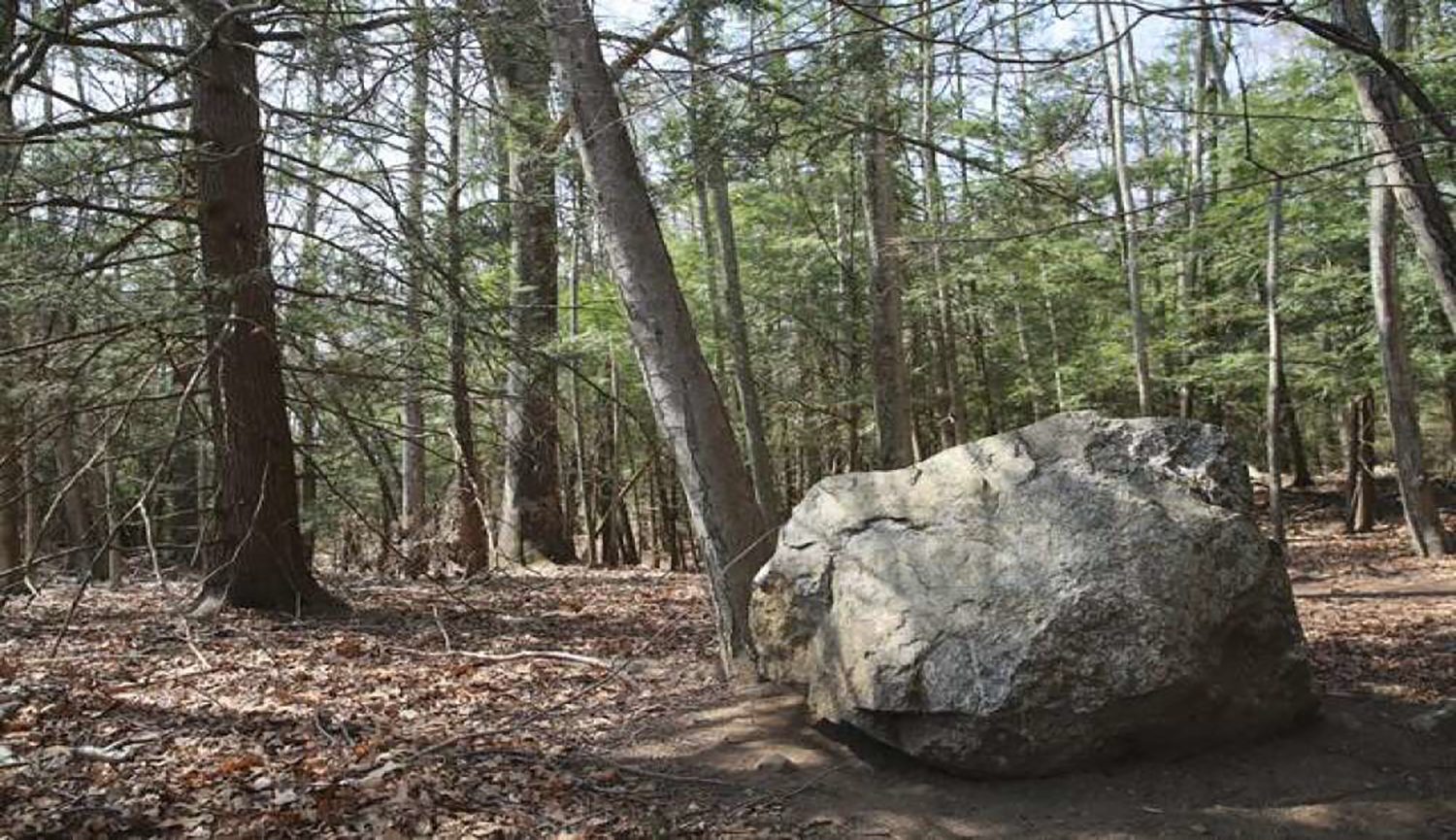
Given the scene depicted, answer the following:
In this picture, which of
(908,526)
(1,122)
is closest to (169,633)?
(1,122)

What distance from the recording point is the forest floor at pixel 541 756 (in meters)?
3.90

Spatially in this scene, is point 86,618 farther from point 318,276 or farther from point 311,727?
point 311,727

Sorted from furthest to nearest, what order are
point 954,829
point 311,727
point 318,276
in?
point 318,276
point 311,727
point 954,829

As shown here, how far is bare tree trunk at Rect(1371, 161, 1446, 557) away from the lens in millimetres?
11297

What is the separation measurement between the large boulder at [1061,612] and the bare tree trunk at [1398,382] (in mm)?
8040

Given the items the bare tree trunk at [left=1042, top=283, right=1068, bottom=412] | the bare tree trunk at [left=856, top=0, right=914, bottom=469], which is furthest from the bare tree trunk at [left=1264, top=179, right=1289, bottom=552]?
the bare tree trunk at [left=856, top=0, right=914, bottom=469]

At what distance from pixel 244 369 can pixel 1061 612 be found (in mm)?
6065

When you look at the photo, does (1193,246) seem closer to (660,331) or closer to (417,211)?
(417,211)

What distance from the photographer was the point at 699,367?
5.91 m

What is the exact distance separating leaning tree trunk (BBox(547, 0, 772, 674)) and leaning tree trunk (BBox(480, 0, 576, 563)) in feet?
1.50

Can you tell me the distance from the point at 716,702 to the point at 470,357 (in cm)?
405

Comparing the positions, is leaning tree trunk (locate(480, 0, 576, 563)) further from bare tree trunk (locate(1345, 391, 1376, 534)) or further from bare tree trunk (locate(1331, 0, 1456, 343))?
bare tree trunk (locate(1345, 391, 1376, 534))

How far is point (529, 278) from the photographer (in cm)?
1227

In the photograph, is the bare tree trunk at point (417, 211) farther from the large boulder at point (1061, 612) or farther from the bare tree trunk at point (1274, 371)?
the bare tree trunk at point (1274, 371)
